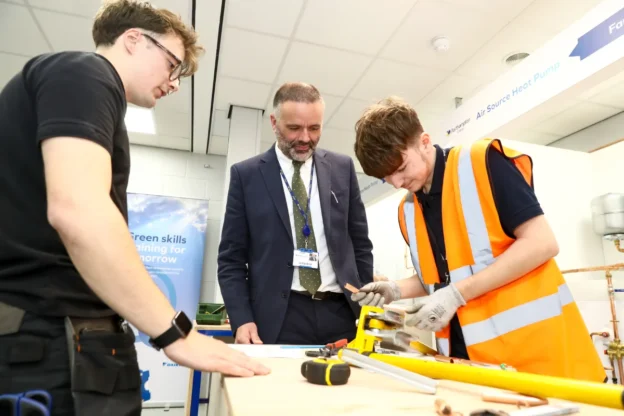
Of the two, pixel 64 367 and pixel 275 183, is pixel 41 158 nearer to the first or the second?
pixel 64 367

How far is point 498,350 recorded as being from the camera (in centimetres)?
103

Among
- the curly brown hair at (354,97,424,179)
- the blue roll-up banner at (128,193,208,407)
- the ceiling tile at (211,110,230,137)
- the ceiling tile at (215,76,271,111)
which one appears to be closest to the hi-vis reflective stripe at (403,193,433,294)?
the curly brown hair at (354,97,424,179)

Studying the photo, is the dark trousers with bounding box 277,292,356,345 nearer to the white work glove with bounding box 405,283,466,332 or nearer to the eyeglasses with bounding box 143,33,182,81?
the white work glove with bounding box 405,283,466,332

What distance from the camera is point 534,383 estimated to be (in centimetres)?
59

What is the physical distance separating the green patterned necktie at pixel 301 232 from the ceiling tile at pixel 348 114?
2.47 m

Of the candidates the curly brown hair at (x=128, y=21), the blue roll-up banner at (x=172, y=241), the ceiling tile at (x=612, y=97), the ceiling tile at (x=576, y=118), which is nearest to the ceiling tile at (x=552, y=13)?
the ceiling tile at (x=612, y=97)

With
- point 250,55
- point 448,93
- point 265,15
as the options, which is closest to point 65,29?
point 250,55

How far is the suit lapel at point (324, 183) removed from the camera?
1.59m

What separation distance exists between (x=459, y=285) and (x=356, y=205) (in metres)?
0.74

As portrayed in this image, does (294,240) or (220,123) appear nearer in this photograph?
(294,240)

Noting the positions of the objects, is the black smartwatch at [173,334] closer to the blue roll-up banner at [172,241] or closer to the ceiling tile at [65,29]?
the ceiling tile at [65,29]

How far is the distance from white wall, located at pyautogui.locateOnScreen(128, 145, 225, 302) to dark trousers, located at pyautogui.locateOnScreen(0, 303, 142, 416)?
463cm

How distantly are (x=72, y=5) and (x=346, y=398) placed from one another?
3.36 meters

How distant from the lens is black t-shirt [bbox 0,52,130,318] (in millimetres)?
691
